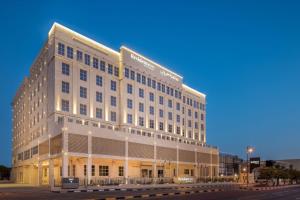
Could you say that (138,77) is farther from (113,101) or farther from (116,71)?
(113,101)

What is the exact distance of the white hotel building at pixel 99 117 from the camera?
2653 inches

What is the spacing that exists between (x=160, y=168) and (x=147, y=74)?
2272 cm

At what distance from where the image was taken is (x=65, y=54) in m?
71.5

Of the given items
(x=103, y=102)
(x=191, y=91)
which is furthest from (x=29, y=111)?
(x=191, y=91)

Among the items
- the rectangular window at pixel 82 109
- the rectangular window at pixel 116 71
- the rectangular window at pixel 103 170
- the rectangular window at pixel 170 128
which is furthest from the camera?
the rectangular window at pixel 170 128

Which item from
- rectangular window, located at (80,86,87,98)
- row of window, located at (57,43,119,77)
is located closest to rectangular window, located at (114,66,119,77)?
row of window, located at (57,43,119,77)

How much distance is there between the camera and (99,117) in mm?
77688

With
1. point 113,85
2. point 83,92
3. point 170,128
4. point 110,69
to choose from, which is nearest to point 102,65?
point 110,69

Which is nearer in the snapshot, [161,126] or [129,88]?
[129,88]

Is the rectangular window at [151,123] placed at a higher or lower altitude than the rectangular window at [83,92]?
lower

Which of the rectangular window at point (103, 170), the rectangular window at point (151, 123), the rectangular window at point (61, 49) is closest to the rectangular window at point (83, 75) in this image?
the rectangular window at point (61, 49)

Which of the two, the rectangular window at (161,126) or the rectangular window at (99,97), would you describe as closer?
the rectangular window at (99,97)

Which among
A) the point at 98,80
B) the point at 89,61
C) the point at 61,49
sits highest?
the point at 61,49

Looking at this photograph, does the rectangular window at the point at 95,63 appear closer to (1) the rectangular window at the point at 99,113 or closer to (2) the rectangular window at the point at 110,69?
(2) the rectangular window at the point at 110,69
